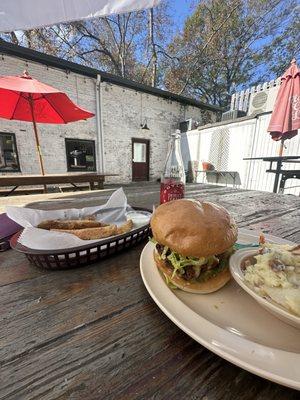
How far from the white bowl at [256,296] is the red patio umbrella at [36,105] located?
3.39 metres

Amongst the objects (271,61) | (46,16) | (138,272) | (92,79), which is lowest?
(138,272)

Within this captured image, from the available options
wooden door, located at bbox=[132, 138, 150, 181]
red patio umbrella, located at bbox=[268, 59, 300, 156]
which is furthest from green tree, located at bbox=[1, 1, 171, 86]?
red patio umbrella, located at bbox=[268, 59, 300, 156]

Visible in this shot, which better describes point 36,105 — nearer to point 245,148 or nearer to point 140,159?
point 140,159

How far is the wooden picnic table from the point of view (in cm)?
32

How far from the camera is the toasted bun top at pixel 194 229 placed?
58 cm

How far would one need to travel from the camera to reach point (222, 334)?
0.39 m

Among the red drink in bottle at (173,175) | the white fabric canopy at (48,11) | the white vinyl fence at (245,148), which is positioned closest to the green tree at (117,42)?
the white vinyl fence at (245,148)

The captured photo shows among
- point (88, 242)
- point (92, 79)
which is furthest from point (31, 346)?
point (92, 79)

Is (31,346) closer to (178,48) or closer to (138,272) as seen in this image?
(138,272)

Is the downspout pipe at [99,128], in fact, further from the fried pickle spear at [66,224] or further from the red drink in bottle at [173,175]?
the fried pickle spear at [66,224]

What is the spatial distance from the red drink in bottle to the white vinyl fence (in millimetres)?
5414

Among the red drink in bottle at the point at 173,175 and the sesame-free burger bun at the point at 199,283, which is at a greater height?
the red drink in bottle at the point at 173,175

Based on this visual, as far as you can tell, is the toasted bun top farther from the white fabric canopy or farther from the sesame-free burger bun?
the white fabric canopy

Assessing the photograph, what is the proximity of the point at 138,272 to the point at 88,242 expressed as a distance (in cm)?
19
